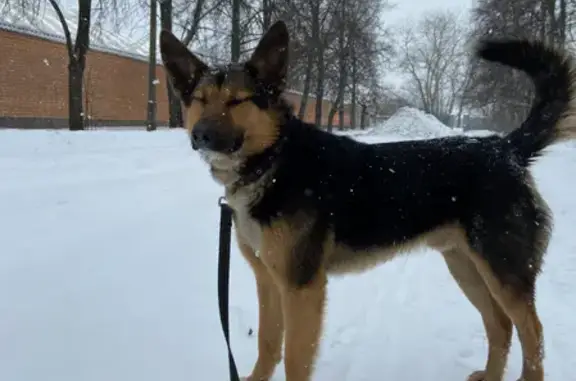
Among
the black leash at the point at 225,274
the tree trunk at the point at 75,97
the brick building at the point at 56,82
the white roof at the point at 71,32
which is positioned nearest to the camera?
the black leash at the point at 225,274

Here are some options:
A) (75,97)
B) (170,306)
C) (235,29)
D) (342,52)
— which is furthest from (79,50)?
(342,52)

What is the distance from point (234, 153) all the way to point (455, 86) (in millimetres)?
90288

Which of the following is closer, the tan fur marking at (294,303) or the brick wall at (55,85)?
the tan fur marking at (294,303)

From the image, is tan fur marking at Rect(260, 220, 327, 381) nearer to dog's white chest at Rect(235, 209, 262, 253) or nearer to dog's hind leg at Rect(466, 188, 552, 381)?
dog's white chest at Rect(235, 209, 262, 253)

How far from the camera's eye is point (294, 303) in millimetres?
3133

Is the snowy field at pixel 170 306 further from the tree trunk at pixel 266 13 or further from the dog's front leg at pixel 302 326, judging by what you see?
the tree trunk at pixel 266 13

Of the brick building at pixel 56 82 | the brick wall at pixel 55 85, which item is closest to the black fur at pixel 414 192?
the brick building at pixel 56 82

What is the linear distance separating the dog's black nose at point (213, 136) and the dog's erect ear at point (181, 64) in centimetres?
45

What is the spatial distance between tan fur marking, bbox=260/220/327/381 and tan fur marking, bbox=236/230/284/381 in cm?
35

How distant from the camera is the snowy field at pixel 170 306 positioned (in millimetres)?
3391

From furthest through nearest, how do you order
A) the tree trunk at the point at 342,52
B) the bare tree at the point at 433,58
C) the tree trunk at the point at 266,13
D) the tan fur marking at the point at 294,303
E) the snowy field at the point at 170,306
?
the bare tree at the point at 433,58, the tree trunk at the point at 342,52, the tree trunk at the point at 266,13, the snowy field at the point at 170,306, the tan fur marking at the point at 294,303

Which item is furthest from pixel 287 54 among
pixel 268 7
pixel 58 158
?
pixel 268 7

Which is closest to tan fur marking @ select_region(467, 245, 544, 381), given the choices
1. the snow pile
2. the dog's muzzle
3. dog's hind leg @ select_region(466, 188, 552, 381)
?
dog's hind leg @ select_region(466, 188, 552, 381)

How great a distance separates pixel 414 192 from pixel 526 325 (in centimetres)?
114
